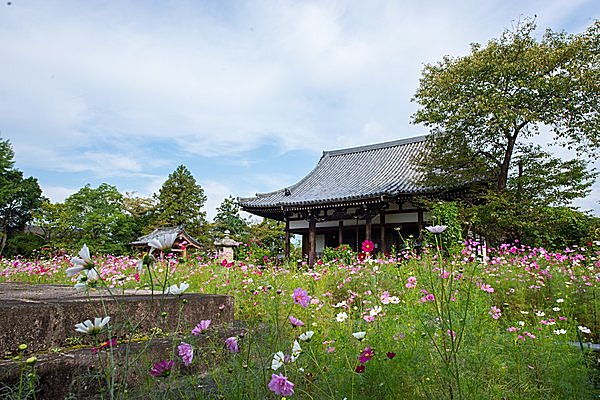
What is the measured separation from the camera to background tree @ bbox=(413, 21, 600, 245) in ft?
33.3

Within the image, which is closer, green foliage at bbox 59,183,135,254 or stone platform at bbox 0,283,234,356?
stone platform at bbox 0,283,234,356

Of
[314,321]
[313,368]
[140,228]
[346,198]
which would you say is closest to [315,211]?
[346,198]

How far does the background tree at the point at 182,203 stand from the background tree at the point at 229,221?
2.89 feet

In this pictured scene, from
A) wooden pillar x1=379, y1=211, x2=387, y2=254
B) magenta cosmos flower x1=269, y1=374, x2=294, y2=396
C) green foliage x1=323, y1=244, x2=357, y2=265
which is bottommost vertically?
magenta cosmos flower x1=269, y1=374, x2=294, y2=396

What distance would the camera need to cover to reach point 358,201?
40.7 feet

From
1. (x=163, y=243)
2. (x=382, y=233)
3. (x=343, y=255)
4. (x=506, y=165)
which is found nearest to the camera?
(x=163, y=243)

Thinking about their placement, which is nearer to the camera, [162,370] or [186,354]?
[162,370]

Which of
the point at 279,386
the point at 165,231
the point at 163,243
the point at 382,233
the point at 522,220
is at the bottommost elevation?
the point at 279,386

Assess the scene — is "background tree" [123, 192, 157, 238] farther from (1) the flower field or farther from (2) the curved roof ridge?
(1) the flower field

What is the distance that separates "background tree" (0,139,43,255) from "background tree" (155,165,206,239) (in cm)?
732

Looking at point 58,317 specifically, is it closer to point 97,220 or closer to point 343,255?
point 343,255

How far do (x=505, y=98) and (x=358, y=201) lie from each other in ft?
15.0

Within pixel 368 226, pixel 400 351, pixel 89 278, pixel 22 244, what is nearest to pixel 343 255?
pixel 368 226

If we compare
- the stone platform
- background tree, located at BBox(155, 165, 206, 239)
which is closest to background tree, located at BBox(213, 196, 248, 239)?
background tree, located at BBox(155, 165, 206, 239)
